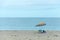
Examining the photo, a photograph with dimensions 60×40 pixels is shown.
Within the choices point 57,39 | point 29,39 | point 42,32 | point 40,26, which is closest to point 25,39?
point 29,39

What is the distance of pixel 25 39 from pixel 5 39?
94 cm

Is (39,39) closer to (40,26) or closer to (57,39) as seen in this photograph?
(57,39)

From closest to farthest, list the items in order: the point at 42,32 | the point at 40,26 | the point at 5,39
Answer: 1. the point at 5,39
2. the point at 42,32
3. the point at 40,26

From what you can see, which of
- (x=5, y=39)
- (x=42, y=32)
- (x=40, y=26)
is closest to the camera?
(x=5, y=39)

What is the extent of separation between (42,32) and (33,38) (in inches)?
72.3

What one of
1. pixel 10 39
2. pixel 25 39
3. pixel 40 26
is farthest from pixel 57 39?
pixel 40 26

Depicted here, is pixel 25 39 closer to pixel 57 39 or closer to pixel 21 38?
pixel 21 38

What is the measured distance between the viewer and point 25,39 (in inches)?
353

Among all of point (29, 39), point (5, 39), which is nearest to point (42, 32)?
point (29, 39)

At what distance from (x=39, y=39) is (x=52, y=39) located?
618 mm

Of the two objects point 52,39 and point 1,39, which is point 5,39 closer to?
point 1,39

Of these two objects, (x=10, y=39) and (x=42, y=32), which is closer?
(x=10, y=39)

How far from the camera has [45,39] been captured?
9.02m

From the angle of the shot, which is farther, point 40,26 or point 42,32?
point 40,26
